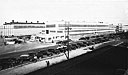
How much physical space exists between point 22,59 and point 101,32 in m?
109

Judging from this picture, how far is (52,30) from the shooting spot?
99.1 metres

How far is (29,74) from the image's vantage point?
25750mm

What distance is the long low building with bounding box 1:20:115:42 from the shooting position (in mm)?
93688

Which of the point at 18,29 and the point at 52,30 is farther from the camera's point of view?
the point at 18,29

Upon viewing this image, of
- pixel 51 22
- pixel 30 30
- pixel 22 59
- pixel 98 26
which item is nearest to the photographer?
pixel 22 59

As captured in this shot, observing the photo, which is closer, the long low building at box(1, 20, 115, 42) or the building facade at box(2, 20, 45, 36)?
the long low building at box(1, 20, 115, 42)

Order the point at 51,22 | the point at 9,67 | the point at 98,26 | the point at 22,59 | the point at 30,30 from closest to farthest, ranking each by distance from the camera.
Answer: the point at 9,67 < the point at 22,59 < the point at 51,22 < the point at 30,30 < the point at 98,26

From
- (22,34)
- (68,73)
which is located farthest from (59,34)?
(68,73)

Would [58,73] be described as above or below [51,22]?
below

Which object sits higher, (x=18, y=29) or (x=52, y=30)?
(x=18, y=29)

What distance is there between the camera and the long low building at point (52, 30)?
93.7 m

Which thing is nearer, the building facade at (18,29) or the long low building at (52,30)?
the long low building at (52,30)

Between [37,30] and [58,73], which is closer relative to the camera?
[58,73]

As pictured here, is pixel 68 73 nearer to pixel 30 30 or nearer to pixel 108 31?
pixel 30 30
